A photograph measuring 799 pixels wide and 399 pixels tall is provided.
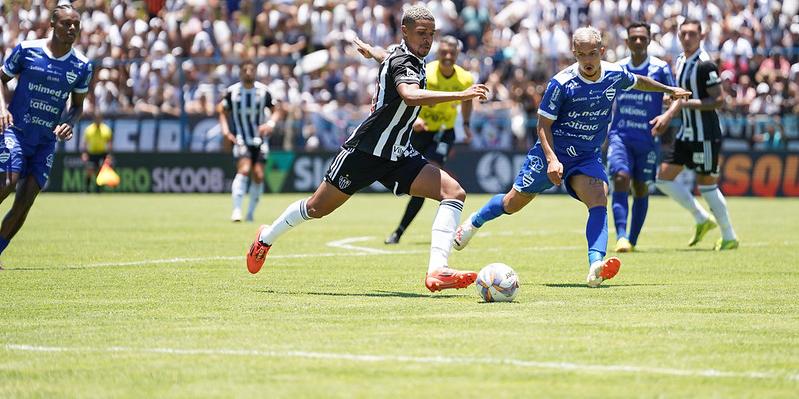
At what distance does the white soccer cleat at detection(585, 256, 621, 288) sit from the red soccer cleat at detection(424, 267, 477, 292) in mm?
1292

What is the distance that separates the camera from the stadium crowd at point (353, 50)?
2855 centimetres

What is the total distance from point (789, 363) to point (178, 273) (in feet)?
A: 21.5

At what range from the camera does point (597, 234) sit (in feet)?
35.3

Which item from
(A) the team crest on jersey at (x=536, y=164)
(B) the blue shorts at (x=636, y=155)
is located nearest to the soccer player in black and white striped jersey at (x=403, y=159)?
(A) the team crest on jersey at (x=536, y=164)

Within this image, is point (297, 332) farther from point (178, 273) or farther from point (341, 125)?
point (341, 125)

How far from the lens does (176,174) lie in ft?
108

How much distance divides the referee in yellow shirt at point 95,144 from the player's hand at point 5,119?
69.4 ft

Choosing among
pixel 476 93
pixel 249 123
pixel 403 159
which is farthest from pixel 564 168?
pixel 249 123

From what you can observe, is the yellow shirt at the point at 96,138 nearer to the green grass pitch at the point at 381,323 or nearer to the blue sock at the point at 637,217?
the green grass pitch at the point at 381,323

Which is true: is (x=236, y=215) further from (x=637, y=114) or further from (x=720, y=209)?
(x=720, y=209)

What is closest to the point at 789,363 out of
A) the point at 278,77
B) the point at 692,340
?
the point at 692,340

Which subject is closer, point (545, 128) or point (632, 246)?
point (545, 128)

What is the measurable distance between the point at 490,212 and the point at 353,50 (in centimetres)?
2073

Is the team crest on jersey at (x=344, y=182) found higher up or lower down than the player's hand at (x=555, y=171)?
lower down
